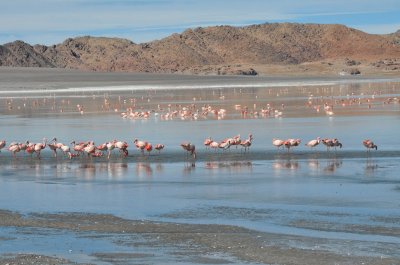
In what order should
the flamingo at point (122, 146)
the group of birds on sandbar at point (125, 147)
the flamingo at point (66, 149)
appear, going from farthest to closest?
the flamingo at point (66, 149), the flamingo at point (122, 146), the group of birds on sandbar at point (125, 147)

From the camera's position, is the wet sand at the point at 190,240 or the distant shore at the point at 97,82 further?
the distant shore at the point at 97,82

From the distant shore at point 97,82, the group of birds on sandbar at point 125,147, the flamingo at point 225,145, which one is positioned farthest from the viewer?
the distant shore at point 97,82

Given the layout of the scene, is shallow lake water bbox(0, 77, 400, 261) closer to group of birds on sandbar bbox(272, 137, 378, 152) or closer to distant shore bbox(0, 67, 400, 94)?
group of birds on sandbar bbox(272, 137, 378, 152)

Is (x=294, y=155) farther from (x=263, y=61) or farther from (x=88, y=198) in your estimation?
(x=263, y=61)

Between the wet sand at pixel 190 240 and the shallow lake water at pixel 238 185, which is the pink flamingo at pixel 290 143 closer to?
the shallow lake water at pixel 238 185

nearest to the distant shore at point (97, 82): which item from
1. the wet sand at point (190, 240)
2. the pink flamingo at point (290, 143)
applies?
the pink flamingo at point (290, 143)

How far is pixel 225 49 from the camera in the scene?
611 feet

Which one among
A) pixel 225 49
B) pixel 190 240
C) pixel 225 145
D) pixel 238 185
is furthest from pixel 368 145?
pixel 225 49

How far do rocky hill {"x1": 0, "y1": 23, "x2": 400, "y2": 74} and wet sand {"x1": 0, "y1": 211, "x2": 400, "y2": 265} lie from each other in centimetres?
15476

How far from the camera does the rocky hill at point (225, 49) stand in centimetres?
17588

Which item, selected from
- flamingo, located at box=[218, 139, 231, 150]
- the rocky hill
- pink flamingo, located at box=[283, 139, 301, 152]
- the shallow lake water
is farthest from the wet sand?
the rocky hill

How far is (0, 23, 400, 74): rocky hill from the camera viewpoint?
176 m

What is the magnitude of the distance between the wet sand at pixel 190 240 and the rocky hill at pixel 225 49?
6093 inches

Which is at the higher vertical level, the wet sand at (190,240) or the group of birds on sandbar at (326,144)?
the group of birds on sandbar at (326,144)
